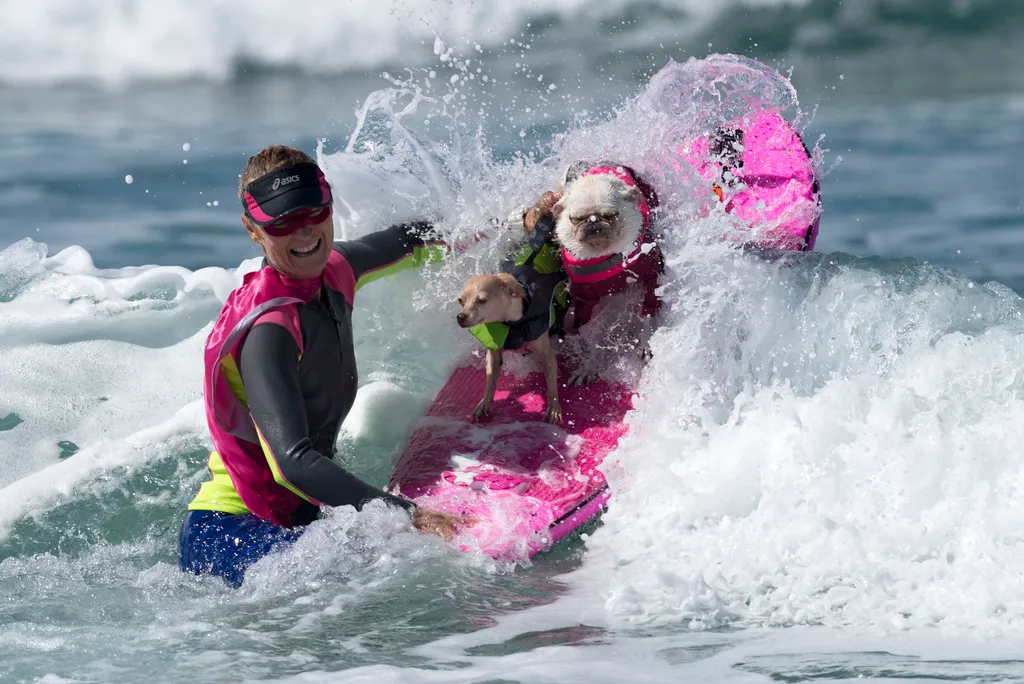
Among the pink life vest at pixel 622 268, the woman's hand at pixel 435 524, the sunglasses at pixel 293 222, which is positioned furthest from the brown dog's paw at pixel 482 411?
the sunglasses at pixel 293 222

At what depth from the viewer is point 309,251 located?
3.67 m

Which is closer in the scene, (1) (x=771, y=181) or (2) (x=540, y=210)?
(2) (x=540, y=210)

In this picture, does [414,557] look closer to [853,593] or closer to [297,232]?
[297,232]

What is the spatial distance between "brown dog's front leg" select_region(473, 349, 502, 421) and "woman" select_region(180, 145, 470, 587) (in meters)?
0.82

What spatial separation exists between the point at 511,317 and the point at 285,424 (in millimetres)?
1212

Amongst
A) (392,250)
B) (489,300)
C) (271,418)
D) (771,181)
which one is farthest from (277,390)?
(771,181)

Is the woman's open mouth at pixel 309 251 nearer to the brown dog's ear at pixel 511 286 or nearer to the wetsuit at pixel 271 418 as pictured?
the wetsuit at pixel 271 418

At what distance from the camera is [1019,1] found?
41.8ft

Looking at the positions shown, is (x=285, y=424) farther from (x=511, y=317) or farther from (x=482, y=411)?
(x=482, y=411)

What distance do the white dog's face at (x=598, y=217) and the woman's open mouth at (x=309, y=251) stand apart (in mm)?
1121

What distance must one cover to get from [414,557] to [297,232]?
1.11 m

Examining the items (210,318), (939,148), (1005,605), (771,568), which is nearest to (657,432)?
(771,568)

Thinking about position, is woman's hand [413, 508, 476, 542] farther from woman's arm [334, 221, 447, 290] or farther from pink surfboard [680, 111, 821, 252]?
pink surfboard [680, 111, 821, 252]

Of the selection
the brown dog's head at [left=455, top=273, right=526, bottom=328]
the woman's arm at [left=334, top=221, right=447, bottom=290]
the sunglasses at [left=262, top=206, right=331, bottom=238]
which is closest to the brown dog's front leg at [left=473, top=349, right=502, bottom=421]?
the brown dog's head at [left=455, top=273, right=526, bottom=328]
